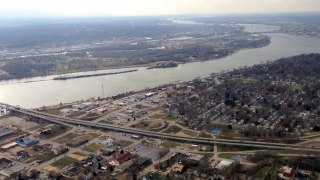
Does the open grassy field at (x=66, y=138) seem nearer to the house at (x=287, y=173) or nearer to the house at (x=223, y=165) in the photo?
the house at (x=223, y=165)

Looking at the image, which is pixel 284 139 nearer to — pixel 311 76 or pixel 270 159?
pixel 270 159

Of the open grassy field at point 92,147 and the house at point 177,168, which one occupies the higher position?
the house at point 177,168

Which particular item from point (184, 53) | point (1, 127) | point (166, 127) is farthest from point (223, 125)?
point (184, 53)

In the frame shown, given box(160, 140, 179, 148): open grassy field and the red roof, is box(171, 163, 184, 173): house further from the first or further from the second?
box(160, 140, 179, 148): open grassy field

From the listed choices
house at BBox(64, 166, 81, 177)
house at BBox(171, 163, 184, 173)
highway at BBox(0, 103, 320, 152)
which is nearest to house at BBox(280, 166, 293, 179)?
highway at BBox(0, 103, 320, 152)

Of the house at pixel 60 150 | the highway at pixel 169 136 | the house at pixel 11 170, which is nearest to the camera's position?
the house at pixel 11 170

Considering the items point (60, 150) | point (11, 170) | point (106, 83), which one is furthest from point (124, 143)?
point (106, 83)

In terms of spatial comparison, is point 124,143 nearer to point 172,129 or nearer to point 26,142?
point 172,129

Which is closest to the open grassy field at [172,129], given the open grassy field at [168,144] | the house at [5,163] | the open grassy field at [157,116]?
the open grassy field at [168,144]
